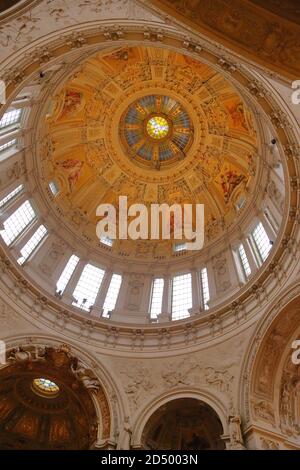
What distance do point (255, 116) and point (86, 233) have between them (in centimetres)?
1184

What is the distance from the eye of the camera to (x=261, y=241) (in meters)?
20.6

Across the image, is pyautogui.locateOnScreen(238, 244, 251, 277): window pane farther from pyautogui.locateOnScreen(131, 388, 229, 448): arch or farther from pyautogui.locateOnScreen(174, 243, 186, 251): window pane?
pyautogui.locateOnScreen(131, 388, 229, 448): arch

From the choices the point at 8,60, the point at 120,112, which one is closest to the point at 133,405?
the point at 8,60

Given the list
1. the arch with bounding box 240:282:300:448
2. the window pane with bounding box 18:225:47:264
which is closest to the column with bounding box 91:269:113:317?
the window pane with bounding box 18:225:47:264

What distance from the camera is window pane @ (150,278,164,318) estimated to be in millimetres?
21723

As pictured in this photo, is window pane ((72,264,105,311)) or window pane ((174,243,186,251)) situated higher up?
window pane ((174,243,186,251))

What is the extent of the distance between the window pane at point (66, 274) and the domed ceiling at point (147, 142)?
175cm

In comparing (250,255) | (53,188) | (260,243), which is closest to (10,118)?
(53,188)

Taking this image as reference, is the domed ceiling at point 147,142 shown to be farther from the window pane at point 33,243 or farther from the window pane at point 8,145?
the window pane at point 8,145

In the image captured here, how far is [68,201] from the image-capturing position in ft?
85.3

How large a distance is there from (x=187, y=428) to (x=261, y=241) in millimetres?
9327

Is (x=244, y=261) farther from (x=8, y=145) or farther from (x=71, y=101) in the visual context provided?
(x=71, y=101)

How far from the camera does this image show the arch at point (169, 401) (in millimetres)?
15523

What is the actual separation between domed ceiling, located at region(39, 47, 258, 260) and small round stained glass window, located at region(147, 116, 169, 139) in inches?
2.7
